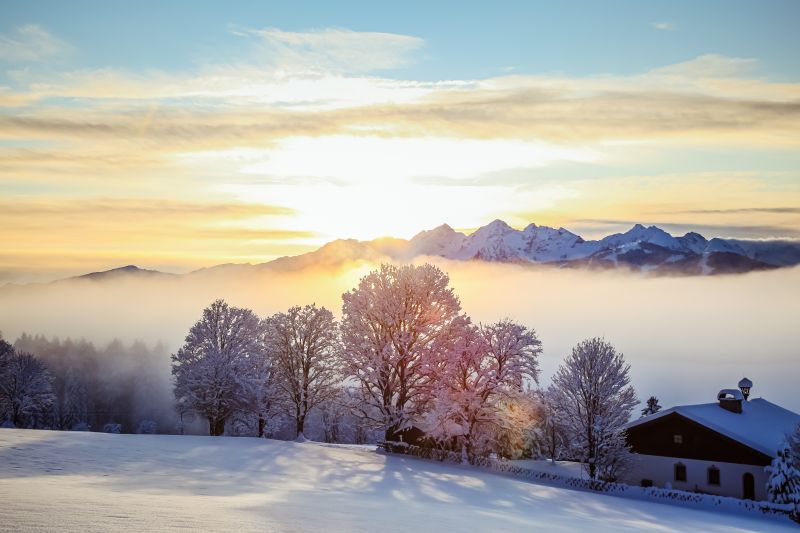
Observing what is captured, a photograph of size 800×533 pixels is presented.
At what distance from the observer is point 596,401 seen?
6078cm

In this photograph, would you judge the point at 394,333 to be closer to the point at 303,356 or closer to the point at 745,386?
the point at 303,356

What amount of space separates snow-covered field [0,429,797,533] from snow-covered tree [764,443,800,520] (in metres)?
3.11

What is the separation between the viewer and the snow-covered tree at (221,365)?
66.1 meters

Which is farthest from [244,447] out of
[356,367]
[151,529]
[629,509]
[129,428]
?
[129,428]

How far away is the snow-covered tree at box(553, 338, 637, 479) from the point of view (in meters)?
59.2

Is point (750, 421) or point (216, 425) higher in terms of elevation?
point (750, 421)

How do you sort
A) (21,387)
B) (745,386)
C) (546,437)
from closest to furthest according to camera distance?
1. (745,386)
2. (21,387)
3. (546,437)

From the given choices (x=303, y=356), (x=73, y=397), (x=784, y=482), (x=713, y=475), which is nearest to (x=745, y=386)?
(x=713, y=475)

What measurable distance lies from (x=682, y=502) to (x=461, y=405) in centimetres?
1689

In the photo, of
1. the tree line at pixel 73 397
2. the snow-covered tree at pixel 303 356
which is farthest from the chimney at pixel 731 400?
the tree line at pixel 73 397

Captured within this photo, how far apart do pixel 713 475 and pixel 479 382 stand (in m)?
18.9

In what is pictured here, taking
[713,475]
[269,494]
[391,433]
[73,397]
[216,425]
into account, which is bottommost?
[73,397]

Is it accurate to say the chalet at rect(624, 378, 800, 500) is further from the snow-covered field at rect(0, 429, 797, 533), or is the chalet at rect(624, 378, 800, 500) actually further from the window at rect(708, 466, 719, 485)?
the snow-covered field at rect(0, 429, 797, 533)

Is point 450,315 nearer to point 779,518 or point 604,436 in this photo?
point 604,436
